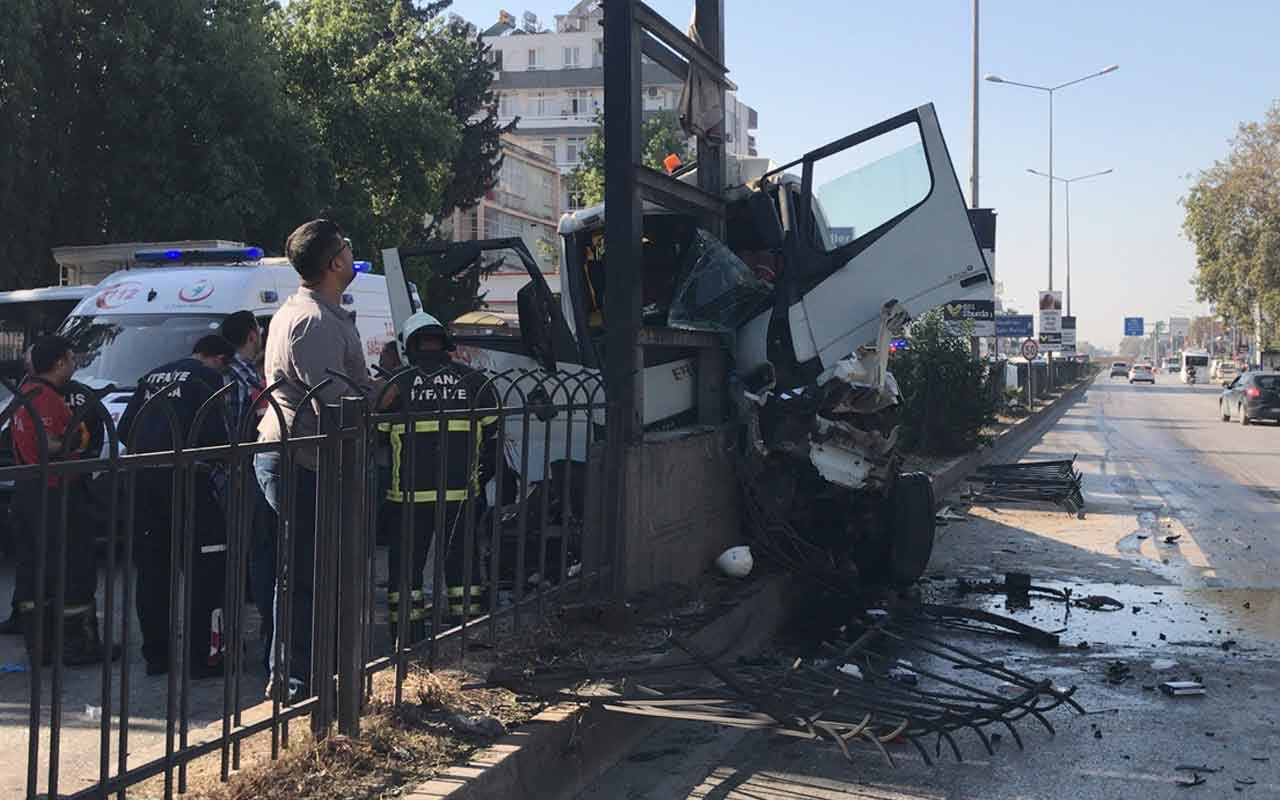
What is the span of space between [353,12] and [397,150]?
11.1ft

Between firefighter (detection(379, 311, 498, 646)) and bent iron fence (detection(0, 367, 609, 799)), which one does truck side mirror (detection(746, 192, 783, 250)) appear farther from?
firefighter (detection(379, 311, 498, 646))

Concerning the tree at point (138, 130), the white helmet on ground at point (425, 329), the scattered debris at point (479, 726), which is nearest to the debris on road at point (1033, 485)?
the white helmet on ground at point (425, 329)

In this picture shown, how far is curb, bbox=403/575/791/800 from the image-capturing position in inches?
162

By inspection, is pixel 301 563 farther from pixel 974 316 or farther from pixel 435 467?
pixel 974 316

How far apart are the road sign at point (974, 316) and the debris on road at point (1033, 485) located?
10.8ft

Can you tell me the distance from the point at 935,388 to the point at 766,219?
33.8ft

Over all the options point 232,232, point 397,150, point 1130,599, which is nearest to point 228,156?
point 232,232

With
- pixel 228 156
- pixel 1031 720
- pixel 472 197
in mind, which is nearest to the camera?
pixel 1031 720

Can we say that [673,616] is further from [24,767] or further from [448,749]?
[24,767]

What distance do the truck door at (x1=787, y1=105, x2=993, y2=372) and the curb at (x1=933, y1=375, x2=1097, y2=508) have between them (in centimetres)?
316

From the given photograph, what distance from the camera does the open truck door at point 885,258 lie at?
26.0 feet

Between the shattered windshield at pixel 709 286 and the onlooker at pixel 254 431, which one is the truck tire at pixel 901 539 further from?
the onlooker at pixel 254 431

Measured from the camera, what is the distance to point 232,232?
773 inches

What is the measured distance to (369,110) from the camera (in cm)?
2330
